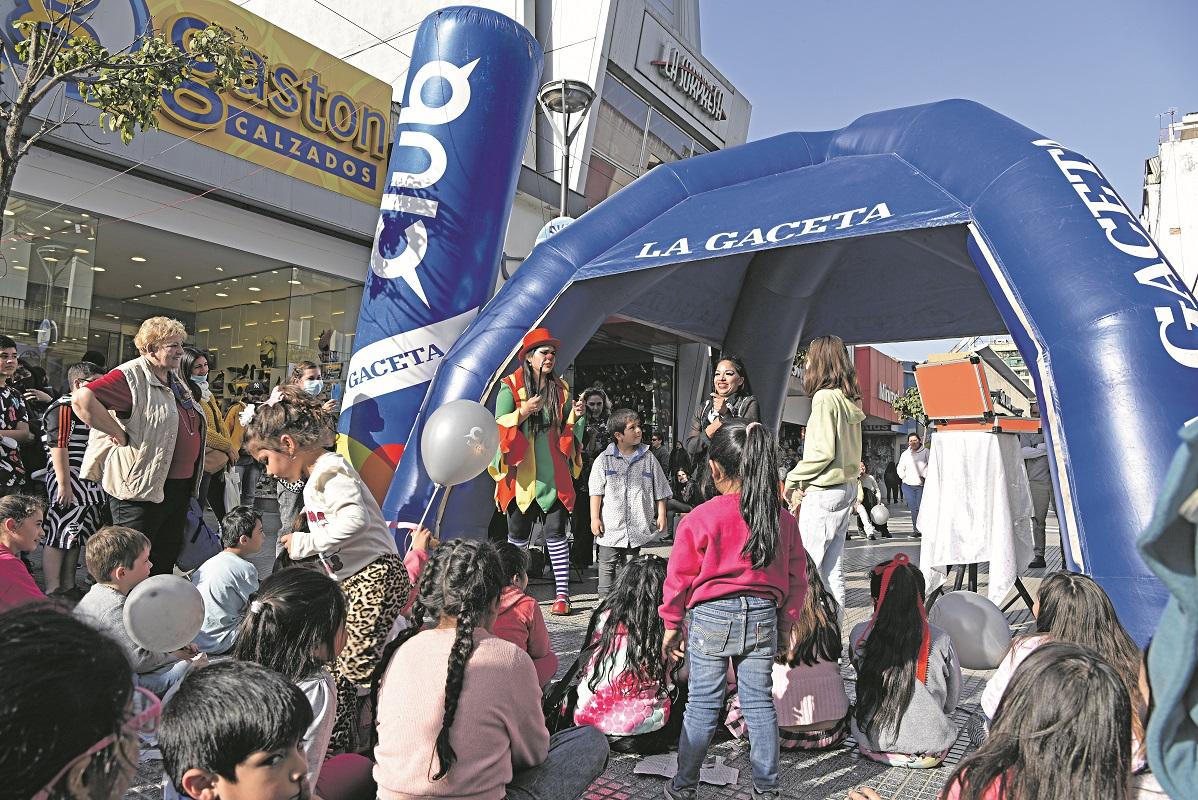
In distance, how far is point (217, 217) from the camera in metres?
10.0

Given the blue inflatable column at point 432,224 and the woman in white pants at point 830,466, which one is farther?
the blue inflatable column at point 432,224

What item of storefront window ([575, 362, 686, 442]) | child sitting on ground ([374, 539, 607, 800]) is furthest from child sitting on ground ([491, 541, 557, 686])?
storefront window ([575, 362, 686, 442])

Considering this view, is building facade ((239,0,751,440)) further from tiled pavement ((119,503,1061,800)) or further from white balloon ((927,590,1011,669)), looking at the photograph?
tiled pavement ((119,503,1061,800))

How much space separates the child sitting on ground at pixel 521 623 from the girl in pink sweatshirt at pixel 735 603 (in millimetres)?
596

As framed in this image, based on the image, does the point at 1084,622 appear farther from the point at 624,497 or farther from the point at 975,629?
the point at 624,497

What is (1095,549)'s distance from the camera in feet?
11.7

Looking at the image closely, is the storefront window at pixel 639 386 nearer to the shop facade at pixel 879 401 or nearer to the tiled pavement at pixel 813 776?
the shop facade at pixel 879 401

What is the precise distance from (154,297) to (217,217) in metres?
3.90

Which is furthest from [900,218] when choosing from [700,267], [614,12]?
[614,12]

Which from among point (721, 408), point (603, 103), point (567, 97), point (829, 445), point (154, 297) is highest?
point (603, 103)

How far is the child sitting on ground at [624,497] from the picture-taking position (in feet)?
19.1

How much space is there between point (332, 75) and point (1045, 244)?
9.72 m

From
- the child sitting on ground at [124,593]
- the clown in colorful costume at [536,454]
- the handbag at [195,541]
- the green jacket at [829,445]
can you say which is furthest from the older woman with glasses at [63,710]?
the clown in colorful costume at [536,454]

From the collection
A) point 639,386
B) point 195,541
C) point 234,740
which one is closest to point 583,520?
point 195,541
